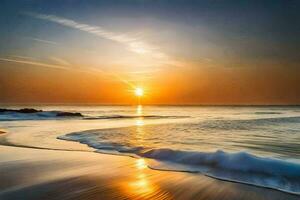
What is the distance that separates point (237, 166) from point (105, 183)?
295 cm

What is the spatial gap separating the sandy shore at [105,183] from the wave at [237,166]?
40 centimetres

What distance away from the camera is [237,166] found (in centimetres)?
662

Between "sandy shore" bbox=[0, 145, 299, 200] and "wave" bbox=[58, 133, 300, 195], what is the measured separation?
0.40 metres

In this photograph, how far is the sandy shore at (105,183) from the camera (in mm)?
4668

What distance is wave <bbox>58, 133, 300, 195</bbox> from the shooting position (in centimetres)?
557

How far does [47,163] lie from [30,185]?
2217 millimetres

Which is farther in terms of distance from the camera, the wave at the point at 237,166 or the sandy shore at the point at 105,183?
the wave at the point at 237,166

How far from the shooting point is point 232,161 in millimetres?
6863

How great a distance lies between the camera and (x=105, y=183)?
5.42 meters

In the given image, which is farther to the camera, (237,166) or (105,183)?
(237,166)

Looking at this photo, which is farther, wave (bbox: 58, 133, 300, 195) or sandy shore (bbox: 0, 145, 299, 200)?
wave (bbox: 58, 133, 300, 195)

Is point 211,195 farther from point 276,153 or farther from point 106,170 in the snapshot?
point 276,153

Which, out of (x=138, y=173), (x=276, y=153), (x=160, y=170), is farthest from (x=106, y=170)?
(x=276, y=153)

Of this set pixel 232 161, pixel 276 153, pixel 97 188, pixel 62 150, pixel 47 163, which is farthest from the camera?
pixel 62 150
